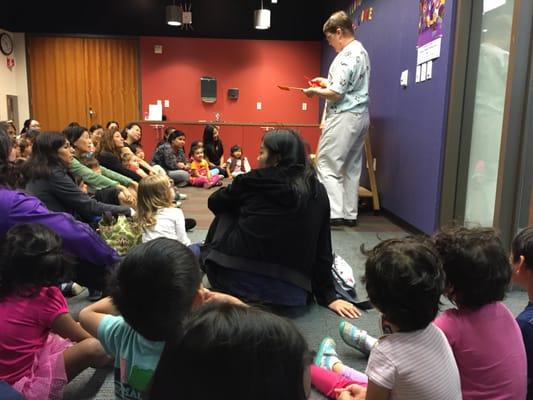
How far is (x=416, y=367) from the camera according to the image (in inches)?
42.4

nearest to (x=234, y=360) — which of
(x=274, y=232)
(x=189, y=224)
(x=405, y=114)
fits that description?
(x=274, y=232)

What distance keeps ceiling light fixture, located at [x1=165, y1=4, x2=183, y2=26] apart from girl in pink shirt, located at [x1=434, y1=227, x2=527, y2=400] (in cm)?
701

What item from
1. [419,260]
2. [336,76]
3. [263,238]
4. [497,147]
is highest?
[336,76]

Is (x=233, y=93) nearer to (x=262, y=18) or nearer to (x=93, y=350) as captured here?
(x=262, y=18)

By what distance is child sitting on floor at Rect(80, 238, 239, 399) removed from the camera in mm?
1041

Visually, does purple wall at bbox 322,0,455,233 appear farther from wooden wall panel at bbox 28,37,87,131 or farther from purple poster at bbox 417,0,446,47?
wooden wall panel at bbox 28,37,87,131

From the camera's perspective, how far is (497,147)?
9.71 feet

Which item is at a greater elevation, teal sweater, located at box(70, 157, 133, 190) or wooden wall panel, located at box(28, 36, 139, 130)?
wooden wall panel, located at box(28, 36, 139, 130)

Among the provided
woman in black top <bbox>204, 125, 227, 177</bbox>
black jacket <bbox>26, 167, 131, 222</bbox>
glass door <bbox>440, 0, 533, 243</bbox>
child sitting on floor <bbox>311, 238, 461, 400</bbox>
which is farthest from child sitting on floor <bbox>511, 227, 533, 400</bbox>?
woman in black top <bbox>204, 125, 227, 177</bbox>

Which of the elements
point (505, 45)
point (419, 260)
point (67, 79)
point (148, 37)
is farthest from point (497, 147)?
point (67, 79)

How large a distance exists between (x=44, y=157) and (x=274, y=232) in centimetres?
128

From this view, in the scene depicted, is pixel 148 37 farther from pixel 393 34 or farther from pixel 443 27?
pixel 443 27

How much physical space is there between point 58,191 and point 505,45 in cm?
258

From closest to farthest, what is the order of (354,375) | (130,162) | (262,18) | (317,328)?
(354,375)
(317,328)
(130,162)
(262,18)
